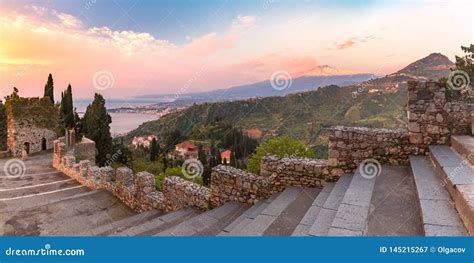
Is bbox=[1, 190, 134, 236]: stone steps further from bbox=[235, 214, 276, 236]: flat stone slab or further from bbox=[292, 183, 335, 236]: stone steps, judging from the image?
bbox=[292, 183, 335, 236]: stone steps

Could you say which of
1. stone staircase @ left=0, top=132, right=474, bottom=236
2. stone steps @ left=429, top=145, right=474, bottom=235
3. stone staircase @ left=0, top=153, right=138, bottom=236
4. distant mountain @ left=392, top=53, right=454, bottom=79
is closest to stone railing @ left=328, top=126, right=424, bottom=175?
stone staircase @ left=0, top=132, right=474, bottom=236

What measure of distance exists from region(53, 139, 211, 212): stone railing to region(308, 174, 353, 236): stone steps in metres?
2.98

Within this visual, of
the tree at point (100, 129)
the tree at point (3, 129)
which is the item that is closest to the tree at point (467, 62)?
the tree at point (100, 129)

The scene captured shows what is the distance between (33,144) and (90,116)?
456 cm

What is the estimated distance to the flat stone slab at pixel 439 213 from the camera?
11.5ft

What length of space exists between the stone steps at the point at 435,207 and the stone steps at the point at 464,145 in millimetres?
543

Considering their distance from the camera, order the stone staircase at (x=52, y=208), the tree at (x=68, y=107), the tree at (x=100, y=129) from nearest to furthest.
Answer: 1. the stone staircase at (x=52, y=208)
2. the tree at (x=100, y=129)
3. the tree at (x=68, y=107)

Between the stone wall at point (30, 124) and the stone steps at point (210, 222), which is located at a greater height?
the stone wall at point (30, 124)

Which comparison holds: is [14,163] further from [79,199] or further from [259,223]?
[259,223]

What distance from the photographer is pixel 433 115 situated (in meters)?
6.19

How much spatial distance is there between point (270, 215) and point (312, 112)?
58031mm

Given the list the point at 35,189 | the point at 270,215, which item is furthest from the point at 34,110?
the point at 270,215

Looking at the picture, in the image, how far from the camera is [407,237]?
338cm

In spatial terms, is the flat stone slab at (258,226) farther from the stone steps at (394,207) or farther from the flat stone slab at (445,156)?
the flat stone slab at (445,156)
